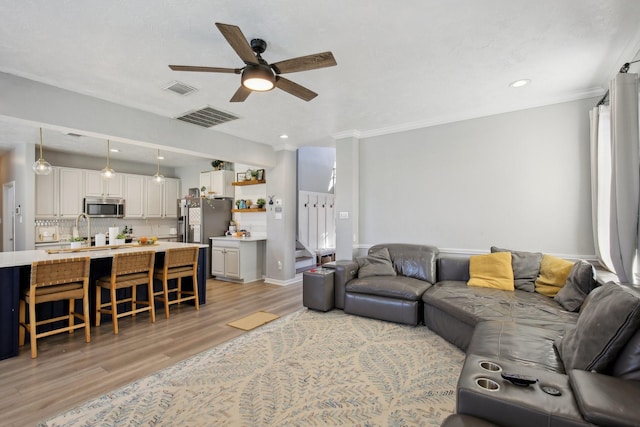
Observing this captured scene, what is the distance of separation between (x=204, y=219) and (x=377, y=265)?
400 cm

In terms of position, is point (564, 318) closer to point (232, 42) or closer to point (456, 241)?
point (456, 241)

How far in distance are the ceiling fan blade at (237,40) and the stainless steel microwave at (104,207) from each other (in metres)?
6.13

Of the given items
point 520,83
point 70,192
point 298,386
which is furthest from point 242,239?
point 520,83

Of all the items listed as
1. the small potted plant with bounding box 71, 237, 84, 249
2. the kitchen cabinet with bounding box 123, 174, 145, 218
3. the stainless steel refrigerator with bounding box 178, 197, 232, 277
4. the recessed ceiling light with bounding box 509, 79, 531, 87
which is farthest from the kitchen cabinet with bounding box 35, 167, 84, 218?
the recessed ceiling light with bounding box 509, 79, 531, 87

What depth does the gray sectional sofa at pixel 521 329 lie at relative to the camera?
4.25 feet

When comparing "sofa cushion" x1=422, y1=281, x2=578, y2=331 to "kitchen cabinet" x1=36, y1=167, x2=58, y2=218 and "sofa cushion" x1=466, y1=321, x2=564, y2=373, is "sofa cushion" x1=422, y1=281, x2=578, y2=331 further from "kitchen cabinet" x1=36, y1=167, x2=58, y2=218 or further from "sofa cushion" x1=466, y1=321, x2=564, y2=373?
"kitchen cabinet" x1=36, y1=167, x2=58, y2=218

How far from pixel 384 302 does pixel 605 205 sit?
8.31 ft

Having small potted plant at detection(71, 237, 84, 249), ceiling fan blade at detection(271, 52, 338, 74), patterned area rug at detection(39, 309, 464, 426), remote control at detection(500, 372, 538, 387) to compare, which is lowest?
patterned area rug at detection(39, 309, 464, 426)

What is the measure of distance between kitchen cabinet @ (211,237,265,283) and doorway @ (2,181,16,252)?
12.1 feet

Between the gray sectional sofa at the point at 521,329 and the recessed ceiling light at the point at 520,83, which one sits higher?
the recessed ceiling light at the point at 520,83

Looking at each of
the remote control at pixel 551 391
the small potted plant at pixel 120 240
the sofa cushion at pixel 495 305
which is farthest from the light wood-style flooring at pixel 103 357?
the remote control at pixel 551 391

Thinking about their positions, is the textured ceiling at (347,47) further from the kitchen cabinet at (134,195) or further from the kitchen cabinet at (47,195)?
the kitchen cabinet at (134,195)

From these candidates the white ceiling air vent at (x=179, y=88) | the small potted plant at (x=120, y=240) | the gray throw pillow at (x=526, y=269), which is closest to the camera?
the white ceiling air vent at (x=179, y=88)

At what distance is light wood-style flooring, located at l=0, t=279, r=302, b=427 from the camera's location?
2.23 metres
